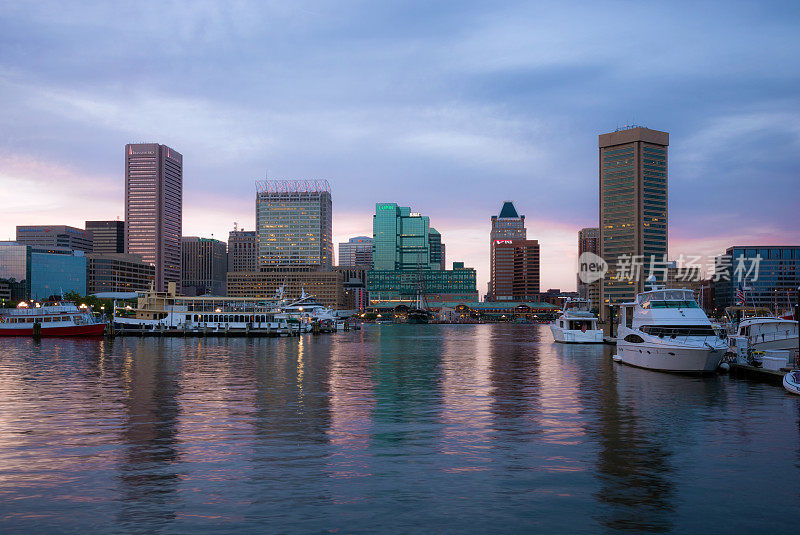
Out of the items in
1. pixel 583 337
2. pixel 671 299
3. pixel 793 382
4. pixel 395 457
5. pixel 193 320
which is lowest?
pixel 583 337

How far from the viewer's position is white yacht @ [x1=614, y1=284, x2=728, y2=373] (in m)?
54.6

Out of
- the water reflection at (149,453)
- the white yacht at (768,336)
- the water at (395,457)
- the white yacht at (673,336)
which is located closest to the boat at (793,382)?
the water at (395,457)

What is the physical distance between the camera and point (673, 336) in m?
57.9

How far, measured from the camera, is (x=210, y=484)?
20734 mm

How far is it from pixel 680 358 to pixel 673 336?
2.98 meters

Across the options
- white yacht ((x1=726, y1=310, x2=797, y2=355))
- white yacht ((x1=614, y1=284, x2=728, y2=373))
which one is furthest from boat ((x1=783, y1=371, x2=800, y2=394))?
white yacht ((x1=726, y1=310, x2=797, y2=355))

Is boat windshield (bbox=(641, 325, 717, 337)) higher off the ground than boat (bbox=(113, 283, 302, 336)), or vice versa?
boat windshield (bbox=(641, 325, 717, 337))

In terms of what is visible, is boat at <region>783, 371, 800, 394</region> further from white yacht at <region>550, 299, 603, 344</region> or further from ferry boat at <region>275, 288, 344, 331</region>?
ferry boat at <region>275, 288, 344, 331</region>

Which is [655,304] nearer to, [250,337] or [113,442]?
[113,442]

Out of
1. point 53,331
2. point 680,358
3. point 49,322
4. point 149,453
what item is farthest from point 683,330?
point 49,322

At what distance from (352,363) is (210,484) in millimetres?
52167

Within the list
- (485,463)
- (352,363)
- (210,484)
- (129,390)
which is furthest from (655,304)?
(210,484)

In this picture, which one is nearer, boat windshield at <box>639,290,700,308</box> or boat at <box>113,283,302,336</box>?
boat windshield at <box>639,290,700,308</box>

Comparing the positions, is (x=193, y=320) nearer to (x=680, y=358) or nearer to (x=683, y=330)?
(x=683, y=330)
